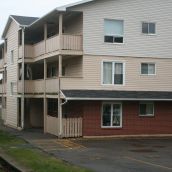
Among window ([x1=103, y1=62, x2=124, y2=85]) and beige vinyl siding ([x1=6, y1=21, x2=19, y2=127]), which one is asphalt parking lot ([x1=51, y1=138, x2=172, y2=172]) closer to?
window ([x1=103, y1=62, x2=124, y2=85])

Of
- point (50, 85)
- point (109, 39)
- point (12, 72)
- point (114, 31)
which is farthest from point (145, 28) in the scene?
point (12, 72)

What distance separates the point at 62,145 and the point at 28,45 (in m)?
14.0

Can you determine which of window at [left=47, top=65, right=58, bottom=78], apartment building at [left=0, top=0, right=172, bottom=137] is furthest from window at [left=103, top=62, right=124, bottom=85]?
window at [left=47, top=65, right=58, bottom=78]

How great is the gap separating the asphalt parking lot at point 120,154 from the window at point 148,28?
7286 mm

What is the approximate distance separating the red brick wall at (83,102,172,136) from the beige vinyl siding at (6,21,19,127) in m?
12.7

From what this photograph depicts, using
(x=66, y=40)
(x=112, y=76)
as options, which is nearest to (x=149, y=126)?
(x=112, y=76)

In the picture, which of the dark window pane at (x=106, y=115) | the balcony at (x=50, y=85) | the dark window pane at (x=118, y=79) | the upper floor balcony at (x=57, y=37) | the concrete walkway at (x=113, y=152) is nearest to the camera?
the concrete walkway at (x=113, y=152)

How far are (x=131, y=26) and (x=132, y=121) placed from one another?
20.4 ft

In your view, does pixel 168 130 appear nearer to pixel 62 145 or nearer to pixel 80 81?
pixel 80 81

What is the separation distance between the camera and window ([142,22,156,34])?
33.3 meters

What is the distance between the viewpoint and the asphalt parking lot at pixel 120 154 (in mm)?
18141

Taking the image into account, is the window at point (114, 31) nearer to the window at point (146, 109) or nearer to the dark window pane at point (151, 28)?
the dark window pane at point (151, 28)

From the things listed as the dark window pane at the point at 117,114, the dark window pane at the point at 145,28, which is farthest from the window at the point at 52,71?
the dark window pane at the point at 145,28

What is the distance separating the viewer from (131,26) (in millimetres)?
32781
